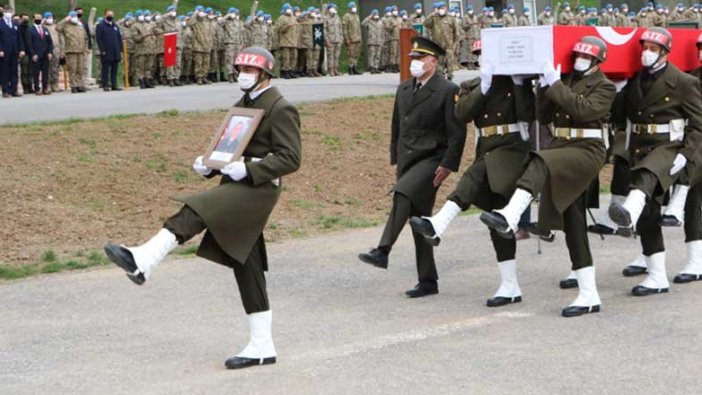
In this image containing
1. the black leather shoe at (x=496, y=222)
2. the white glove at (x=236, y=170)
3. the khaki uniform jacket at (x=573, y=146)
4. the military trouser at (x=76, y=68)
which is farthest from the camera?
the military trouser at (x=76, y=68)

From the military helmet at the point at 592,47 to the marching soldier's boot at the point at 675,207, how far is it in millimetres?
1616

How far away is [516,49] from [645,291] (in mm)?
2105

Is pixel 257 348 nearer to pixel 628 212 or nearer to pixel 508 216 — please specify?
pixel 508 216

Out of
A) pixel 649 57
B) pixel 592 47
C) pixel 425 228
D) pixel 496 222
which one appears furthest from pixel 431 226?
pixel 649 57

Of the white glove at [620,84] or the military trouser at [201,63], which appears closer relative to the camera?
the white glove at [620,84]

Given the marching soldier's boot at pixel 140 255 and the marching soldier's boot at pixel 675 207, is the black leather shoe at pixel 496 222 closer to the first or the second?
the marching soldier's boot at pixel 675 207

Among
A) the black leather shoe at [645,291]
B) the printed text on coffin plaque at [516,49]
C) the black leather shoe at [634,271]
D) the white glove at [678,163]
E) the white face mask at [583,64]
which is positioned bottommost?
the black leather shoe at [634,271]

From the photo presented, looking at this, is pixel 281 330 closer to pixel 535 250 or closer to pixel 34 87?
pixel 535 250

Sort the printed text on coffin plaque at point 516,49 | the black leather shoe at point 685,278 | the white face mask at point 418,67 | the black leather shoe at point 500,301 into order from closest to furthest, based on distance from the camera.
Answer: the printed text on coffin plaque at point 516,49 → the black leather shoe at point 500,301 → the white face mask at point 418,67 → the black leather shoe at point 685,278

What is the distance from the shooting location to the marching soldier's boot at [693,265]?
10.2 m

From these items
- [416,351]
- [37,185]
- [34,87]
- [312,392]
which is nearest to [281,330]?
[416,351]

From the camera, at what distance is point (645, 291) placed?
9672 mm

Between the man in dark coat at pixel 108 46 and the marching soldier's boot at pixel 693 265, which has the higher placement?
Result: the man in dark coat at pixel 108 46

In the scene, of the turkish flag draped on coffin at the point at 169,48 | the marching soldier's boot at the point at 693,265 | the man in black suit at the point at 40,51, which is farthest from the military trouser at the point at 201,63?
the marching soldier's boot at the point at 693,265
